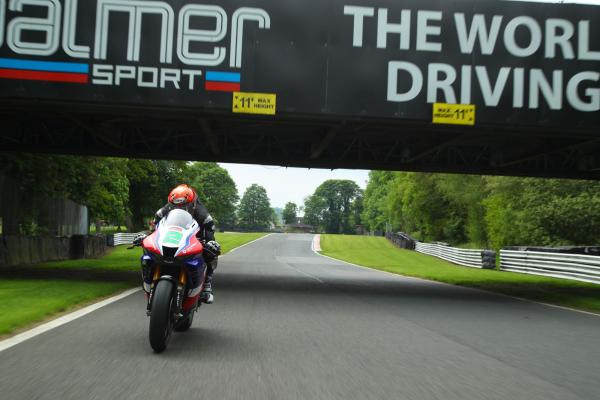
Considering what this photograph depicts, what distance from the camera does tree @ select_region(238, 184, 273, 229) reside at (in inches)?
6590

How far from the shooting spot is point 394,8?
13.5m

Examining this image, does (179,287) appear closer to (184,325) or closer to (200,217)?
(200,217)

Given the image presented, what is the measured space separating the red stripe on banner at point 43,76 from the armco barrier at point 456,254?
82.7ft

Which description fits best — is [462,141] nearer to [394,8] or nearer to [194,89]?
[394,8]

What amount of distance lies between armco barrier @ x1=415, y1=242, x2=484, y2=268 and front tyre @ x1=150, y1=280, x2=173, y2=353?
28.9 m

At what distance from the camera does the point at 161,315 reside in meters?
5.48

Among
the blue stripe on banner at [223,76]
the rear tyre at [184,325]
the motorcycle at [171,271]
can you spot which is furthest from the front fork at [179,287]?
the blue stripe on banner at [223,76]

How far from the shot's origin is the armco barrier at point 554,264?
20891 millimetres

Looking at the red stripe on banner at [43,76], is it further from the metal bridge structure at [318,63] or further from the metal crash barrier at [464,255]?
the metal crash barrier at [464,255]

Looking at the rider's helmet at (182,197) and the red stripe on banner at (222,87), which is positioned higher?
the red stripe on banner at (222,87)

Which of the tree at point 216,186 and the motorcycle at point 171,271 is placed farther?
the tree at point 216,186

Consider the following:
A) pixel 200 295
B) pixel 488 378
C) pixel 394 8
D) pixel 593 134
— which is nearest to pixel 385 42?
pixel 394 8

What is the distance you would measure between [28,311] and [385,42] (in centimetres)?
946

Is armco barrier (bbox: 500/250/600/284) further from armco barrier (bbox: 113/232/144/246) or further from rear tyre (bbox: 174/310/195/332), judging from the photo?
armco barrier (bbox: 113/232/144/246)
